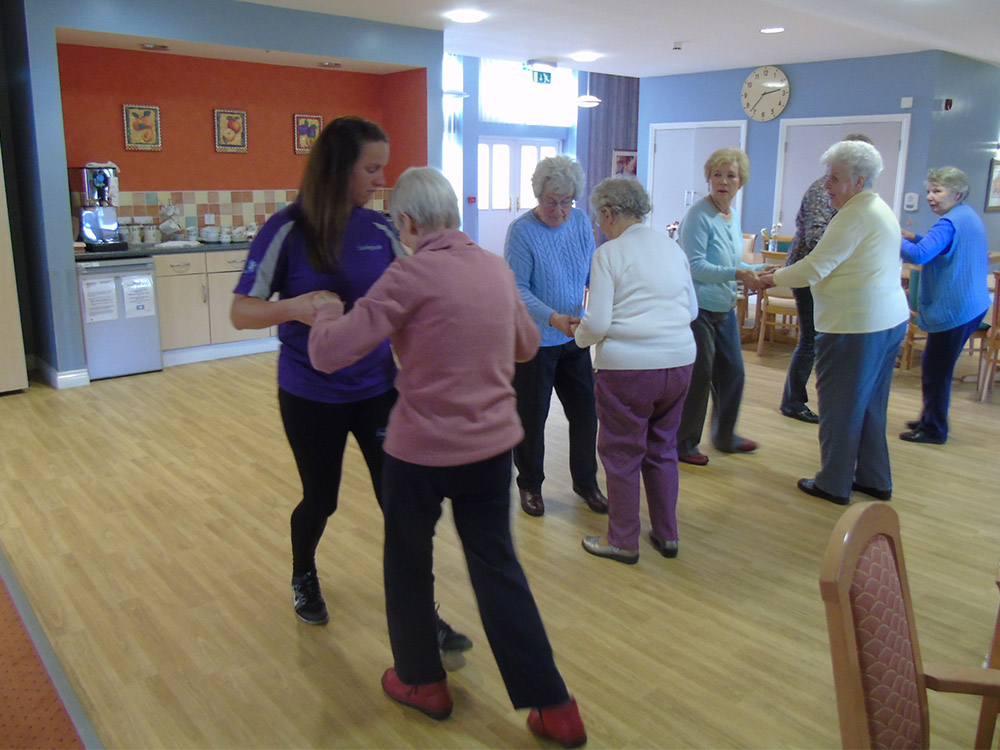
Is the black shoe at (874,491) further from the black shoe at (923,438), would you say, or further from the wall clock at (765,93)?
the wall clock at (765,93)

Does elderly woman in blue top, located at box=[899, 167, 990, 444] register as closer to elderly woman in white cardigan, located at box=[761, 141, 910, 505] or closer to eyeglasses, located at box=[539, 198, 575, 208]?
elderly woman in white cardigan, located at box=[761, 141, 910, 505]

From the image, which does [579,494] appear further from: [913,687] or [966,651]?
[913,687]

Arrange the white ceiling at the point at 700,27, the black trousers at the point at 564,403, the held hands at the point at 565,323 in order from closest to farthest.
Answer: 1. the held hands at the point at 565,323
2. the black trousers at the point at 564,403
3. the white ceiling at the point at 700,27

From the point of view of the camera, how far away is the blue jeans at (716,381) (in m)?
4.07

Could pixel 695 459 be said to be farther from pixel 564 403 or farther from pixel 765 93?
pixel 765 93

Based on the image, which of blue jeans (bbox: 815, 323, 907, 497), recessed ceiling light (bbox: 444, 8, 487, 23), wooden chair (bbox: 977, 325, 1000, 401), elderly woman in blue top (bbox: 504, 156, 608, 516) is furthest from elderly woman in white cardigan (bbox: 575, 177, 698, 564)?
recessed ceiling light (bbox: 444, 8, 487, 23)

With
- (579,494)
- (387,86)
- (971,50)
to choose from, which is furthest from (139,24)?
(971,50)

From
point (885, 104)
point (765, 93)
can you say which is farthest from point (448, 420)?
point (765, 93)

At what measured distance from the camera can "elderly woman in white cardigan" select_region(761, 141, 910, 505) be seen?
3.41 meters

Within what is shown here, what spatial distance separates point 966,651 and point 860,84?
23.3ft

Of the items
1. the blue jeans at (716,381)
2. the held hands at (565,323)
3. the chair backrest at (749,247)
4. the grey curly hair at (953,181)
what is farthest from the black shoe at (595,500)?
the chair backrest at (749,247)

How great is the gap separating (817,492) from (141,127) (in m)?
5.57

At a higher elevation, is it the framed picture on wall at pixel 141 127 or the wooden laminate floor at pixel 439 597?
the framed picture on wall at pixel 141 127

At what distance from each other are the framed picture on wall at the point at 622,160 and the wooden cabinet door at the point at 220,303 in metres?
8.13
